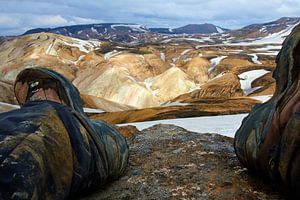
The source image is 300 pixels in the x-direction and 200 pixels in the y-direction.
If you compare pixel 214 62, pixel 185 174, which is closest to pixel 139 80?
pixel 214 62

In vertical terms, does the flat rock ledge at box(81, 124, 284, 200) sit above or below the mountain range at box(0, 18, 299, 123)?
above

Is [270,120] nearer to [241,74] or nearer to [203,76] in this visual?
[241,74]

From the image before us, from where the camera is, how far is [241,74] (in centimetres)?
2102

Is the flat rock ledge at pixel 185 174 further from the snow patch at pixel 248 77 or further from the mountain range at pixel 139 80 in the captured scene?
the snow patch at pixel 248 77

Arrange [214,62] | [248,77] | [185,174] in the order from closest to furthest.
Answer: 1. [185,174]
2. [248,77]
3. [214,62]

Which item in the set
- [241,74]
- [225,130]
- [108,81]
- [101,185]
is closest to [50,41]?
[108,81]

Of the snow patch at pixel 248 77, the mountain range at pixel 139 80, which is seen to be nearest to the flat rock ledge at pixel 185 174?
the mountain range at pixel 139 80

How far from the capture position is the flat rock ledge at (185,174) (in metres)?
2.15

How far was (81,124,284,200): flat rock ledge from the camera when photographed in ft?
7.05

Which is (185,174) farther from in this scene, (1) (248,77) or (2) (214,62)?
(2) (214,62)

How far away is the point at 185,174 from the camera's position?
8.15 ft

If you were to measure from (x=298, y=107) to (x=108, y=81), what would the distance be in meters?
18.4

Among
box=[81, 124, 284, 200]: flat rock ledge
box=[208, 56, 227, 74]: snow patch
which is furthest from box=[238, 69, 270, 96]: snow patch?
box=[81, 124, 284, 200]: flat rock ledge

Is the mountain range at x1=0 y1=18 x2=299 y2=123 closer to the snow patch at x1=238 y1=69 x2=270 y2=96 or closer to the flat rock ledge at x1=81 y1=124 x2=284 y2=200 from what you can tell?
the snow patch at x1=238 y1=69 x2=270 y2=96
